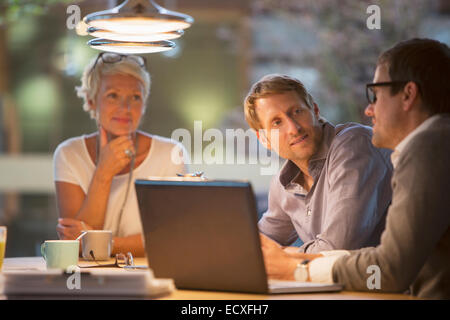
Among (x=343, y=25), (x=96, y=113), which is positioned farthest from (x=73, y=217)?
(x=343, y=25)

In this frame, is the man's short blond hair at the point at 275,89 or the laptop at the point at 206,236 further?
the man's short blond hair at the point at 275,89

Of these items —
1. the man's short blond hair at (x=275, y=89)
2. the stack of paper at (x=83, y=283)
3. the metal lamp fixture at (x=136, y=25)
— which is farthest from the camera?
the man's short blond hair at (x=275, y=89)

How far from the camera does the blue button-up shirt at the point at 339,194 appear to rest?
2146mm

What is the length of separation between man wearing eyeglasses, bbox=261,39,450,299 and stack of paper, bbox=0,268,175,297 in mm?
455

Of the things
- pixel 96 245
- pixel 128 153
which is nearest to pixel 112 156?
pixel 128 153

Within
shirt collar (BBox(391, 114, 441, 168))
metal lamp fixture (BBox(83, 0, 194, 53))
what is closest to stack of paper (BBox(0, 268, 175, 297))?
shirt collar (BBox(391, 114, 441, 168))

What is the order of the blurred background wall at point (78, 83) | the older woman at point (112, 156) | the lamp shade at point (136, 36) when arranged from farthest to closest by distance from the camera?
the blurred background wall at point (78, 83) < the older woman at point (112, 156) < the lamp shade at point (136, 36)

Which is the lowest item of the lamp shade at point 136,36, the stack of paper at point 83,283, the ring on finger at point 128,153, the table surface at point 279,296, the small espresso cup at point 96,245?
the small espresso cup at point 96,245

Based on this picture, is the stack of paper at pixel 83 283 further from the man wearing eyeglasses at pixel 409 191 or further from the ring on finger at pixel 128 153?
the ring on finger at pixel 128 153

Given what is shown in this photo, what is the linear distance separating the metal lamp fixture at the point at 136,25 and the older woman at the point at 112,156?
0.55 meters

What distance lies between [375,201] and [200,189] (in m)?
0.82

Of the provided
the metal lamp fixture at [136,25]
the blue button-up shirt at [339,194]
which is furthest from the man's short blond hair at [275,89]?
the metal lamp fixture at [136,25]

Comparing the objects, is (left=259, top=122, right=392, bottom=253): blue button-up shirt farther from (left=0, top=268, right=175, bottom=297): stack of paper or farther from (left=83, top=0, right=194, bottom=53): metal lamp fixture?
(left=0, top=268, right=175, bottom=297): stack of paper

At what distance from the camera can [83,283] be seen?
1.51 m
